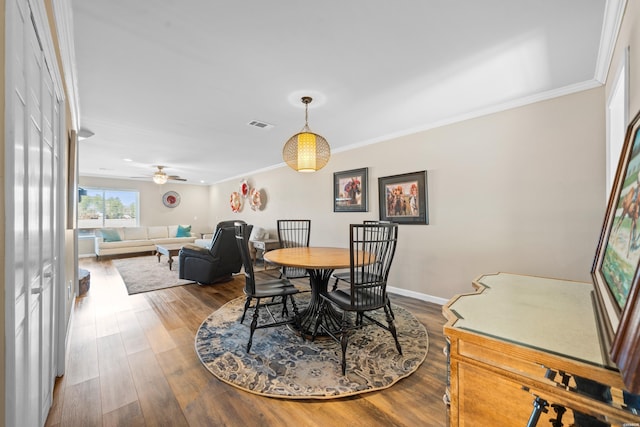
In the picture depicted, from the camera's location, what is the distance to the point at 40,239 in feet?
3.95

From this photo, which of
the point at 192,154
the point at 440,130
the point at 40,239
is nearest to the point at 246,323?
the point at 40,239

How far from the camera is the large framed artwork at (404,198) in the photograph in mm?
3391

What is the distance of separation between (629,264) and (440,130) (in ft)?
9.23

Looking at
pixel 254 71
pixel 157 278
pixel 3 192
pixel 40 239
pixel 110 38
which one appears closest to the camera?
pixel 3 192

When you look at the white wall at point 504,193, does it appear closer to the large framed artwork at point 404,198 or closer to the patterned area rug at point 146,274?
the large framed artwork at point 404,198

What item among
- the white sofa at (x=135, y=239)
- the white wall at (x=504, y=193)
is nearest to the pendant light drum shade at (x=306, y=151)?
the white wall at (x=504, y=193)

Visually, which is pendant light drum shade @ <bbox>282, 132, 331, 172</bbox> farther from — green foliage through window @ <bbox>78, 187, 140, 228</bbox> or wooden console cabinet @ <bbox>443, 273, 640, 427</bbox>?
green foliage through window @ <bbox>78, 187, 140, 228</bbox>

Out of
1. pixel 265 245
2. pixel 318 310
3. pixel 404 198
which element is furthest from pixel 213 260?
pixel 404 198

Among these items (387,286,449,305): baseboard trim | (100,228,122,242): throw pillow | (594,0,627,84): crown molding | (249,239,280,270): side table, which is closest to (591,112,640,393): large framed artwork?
(594,0,627,84): crown molding

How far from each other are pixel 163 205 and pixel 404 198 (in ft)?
27.5

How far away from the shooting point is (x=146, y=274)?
502cm

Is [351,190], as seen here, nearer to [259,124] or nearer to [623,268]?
[259,124]

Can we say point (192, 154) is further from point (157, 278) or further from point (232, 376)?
point (232, 376)

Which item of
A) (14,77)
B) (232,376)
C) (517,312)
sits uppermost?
(14,77)
